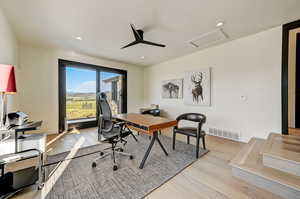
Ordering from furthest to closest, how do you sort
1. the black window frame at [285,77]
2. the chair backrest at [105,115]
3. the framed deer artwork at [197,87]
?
the framed deer artwork at [197,87]
the black window frame at [285,77]
the chair backrest at [105,115]

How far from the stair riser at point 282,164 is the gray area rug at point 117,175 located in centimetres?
97

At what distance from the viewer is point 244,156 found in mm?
2070

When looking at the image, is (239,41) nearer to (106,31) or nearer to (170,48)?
(170,48)

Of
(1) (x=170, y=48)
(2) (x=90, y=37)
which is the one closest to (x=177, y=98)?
(1) (x=170, y=48)

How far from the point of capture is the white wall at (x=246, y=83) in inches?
103

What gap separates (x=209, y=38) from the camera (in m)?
3.03

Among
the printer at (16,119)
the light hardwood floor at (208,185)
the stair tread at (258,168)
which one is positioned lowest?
the light hardwood floor at (208,185)

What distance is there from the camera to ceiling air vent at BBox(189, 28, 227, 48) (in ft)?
9.09

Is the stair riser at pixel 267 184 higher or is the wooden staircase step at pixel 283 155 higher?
the wooden staircase step at pixel 283 155

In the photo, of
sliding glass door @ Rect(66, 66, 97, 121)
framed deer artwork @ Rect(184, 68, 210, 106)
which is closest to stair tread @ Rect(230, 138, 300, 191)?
framed deer artwork @ Rect(184, 68, 210, 106)

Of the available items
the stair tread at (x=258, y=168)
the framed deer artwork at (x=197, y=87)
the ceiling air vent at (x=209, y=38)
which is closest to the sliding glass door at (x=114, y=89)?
the framed deer artwork at (x=197, y=87)

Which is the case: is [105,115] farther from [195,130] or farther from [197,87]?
[197,87]

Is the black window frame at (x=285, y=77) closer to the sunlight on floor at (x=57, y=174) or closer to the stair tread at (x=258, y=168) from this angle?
the stair tread at (x=258, y=168)

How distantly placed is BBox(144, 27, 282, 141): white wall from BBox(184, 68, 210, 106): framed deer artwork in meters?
0.16
